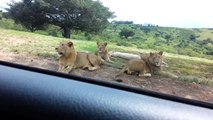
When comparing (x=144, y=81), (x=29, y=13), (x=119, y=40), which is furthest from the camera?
(x=29, y=13)

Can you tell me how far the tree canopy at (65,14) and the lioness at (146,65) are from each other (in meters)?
0.24

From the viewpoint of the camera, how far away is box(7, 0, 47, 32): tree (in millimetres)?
1820

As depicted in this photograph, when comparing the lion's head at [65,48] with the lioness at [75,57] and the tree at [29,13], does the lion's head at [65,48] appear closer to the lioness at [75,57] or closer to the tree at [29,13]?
the lioness at [75,57]

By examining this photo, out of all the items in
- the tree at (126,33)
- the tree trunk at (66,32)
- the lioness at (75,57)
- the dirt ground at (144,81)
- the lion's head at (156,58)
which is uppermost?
the tree at (126,33)

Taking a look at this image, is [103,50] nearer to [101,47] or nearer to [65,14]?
[101,47]

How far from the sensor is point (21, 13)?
6.14ft

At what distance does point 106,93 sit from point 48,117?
0.13 m

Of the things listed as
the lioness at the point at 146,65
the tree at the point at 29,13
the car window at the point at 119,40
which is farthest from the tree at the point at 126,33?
the tree at the point at 29,13

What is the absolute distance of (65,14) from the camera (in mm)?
1771

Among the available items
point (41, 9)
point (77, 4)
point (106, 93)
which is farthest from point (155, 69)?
point (106, 93)

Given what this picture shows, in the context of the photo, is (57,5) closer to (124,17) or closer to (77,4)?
(77,4)

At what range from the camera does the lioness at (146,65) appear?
1.52 m

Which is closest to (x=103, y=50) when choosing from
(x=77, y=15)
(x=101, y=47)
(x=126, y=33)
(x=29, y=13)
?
(x=101, y=47)

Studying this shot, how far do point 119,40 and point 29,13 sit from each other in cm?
52
